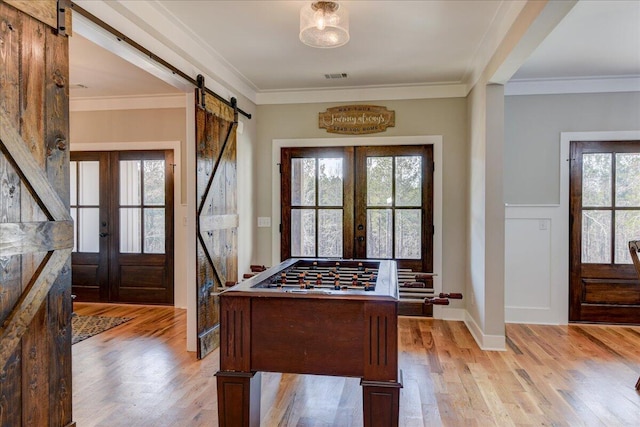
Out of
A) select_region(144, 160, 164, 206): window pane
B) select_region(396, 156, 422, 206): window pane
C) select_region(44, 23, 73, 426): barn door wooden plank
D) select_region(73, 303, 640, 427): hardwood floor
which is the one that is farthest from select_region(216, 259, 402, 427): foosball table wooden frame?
select_region(144, 160, 164, 206): window pane

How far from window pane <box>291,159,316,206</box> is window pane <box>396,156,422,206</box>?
1.01 meters

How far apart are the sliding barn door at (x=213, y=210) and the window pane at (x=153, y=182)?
1560 millimetres

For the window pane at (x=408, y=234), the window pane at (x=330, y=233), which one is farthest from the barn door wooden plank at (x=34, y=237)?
the window pane at (x=408, y=234)

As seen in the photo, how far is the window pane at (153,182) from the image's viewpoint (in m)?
5.23

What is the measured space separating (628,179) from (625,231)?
56 cm

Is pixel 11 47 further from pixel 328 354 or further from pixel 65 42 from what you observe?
pixel 328 354

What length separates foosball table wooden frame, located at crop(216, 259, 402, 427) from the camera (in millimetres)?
1801

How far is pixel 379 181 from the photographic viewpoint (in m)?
4.76

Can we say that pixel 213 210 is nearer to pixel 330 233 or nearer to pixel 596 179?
pixel 330 233

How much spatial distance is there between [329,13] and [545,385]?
9.72 feet

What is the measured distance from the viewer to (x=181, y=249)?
5133 millimetres

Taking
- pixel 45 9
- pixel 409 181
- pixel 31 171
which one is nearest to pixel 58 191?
pixel 31 171

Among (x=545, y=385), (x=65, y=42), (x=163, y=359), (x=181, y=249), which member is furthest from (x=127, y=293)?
(x=545, y=385)

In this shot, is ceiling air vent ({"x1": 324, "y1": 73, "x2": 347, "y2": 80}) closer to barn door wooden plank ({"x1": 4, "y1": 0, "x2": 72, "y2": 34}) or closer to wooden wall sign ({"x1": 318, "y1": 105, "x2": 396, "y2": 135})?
wooden wall sign ({"x1": 318, "y1": 105, "x2": 396, "y2": 135})
